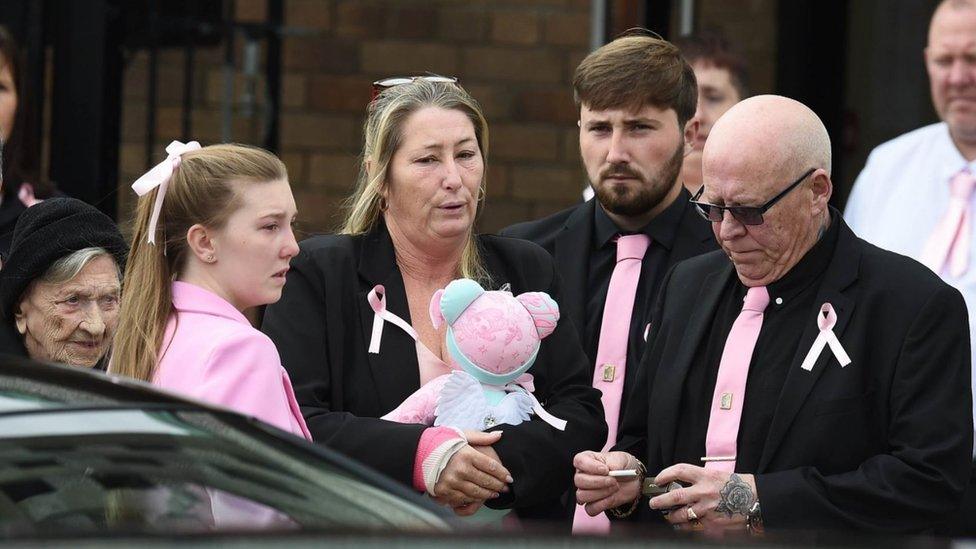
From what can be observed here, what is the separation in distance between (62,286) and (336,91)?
3.99m

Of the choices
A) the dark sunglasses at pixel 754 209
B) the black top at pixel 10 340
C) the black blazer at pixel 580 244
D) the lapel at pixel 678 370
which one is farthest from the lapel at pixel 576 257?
the black top at pixel 10 340

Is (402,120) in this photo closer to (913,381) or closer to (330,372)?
(330,372)

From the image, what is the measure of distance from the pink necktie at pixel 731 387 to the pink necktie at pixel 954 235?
1.50 metres

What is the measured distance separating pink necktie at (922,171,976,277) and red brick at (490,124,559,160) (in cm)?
300

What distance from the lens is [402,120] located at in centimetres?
430

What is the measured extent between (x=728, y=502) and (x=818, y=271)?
1.90 ft

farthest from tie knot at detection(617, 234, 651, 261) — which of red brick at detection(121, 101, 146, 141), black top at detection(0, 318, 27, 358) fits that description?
red brick at detection(121, 101, 146, 141)

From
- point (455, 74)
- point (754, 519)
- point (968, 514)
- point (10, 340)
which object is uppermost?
point (455, 74)

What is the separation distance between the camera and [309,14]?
8039 millimetres

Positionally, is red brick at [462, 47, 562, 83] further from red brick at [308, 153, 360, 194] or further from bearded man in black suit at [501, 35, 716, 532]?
bearded man in black suit at [501, 35, 716, 532]

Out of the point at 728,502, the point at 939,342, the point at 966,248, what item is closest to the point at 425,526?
the point at 728,502

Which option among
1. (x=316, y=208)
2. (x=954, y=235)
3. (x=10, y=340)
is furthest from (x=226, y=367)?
(x=316, y=208)

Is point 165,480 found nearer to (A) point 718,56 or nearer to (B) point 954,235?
(B) point 954,235

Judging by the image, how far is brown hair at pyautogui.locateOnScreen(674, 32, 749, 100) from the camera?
6.06 m
